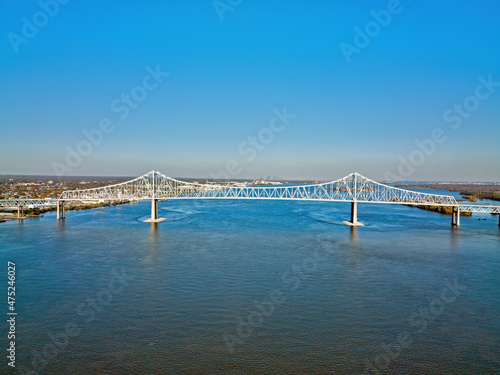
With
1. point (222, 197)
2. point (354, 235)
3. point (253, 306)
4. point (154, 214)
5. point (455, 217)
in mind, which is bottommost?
point (253, 306)

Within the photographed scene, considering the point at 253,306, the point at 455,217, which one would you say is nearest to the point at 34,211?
the point at 253,306

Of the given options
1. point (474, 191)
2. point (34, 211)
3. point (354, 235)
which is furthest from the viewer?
point (474, 191)

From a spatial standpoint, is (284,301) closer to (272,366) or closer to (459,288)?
(272,366)

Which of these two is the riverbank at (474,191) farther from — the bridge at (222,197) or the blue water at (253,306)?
the blue water at (253,306)

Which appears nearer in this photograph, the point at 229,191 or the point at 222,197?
the point at 222,197

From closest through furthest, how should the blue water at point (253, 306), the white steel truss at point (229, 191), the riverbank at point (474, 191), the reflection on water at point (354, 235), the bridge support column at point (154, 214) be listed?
the blue water at point (253, 306) < the reflection on water at point (354, 235) < the bridge support column at point (154, 214) < the white steel truss at point (229, 191) < the riverbank at point (474, 191)

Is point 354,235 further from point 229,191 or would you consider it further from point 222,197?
point 229,191

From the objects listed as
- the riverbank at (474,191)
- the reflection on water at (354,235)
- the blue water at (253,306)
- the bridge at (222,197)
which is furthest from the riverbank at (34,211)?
the riverbank at (474,191)

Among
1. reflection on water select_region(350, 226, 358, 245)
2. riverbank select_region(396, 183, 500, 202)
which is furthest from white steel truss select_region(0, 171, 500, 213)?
riverbank select_region(396, 183, 500, 202)

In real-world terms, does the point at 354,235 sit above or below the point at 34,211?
below
